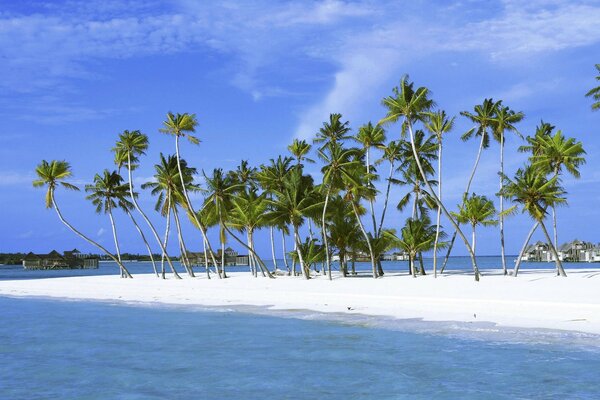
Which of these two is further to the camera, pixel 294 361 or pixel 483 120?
pixel 483 120

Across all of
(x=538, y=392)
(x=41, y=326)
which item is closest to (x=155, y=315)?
(x=41, y=326)

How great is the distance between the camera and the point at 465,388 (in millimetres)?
10469

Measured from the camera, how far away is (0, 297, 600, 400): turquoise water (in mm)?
10492

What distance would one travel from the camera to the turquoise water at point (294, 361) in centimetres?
1049

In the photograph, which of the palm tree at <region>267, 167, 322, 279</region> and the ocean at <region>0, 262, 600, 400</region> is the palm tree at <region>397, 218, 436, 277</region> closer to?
the palm tree at <region>267, 167, 322, 279</region>

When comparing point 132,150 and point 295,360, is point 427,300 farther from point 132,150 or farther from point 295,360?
point 132,150

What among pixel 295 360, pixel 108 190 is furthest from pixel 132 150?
pixel 295 360

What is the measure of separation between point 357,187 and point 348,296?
13.0 meters

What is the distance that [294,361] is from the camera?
13.4 meters

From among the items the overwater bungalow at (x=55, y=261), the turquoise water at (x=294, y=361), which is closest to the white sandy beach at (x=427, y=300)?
the turquoise water at (x=294, y=361)

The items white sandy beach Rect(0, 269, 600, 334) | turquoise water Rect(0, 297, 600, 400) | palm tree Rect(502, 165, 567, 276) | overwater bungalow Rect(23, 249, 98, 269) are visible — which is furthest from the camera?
overwater bungalow Rect(23, 249, 98, 269)

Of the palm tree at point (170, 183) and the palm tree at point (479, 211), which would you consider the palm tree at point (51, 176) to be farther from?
the palm tree at point (479, 211)

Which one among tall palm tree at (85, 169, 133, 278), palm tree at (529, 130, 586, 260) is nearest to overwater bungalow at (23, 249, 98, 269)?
tall palm tree at (85, 169, 133, 278)

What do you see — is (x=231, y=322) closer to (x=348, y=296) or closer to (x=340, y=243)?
(x=348, y=296)
